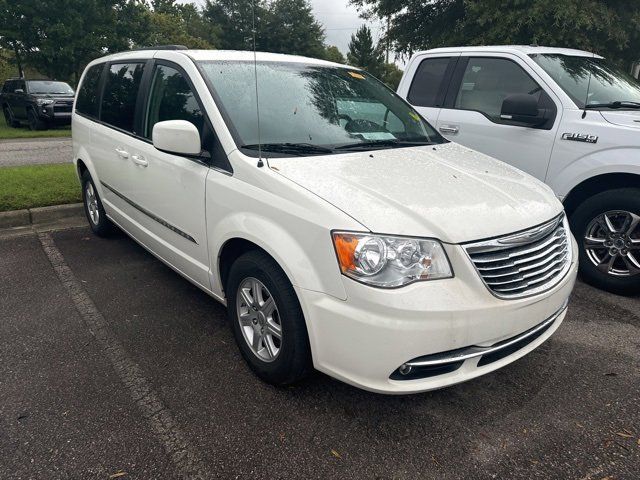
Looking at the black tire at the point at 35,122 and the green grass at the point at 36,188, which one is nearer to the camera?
the green grass at the point at 36,188

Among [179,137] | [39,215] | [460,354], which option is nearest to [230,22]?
[39,215]

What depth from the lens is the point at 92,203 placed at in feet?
16.7

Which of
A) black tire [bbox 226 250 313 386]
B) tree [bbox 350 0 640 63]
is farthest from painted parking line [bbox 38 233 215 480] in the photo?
tree [bbox 350 0 640 63]

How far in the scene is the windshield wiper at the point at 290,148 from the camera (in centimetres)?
271

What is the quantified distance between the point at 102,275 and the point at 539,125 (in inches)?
156

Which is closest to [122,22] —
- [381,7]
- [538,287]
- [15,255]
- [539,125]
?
[381,7]

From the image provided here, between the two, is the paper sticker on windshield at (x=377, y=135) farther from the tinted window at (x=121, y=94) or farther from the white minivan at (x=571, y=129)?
the tinted window at (x=121, y=94)

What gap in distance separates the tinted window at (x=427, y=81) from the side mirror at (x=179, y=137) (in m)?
3.16

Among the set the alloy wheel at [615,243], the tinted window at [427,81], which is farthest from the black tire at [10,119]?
the alloy wheel at [615,243]

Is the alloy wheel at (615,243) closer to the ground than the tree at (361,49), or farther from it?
closer to the ground

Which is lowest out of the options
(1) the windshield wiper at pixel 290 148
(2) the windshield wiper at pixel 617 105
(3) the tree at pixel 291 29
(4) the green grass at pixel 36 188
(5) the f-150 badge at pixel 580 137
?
(4) the green grass at pixel 36 188

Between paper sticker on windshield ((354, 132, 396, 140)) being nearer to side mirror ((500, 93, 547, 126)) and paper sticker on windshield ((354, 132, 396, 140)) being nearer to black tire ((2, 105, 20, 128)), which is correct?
side mirror ((500, 93, 547, 126))

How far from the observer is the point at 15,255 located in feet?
14.9

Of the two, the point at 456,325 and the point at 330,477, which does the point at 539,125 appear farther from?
the point at 330,477
